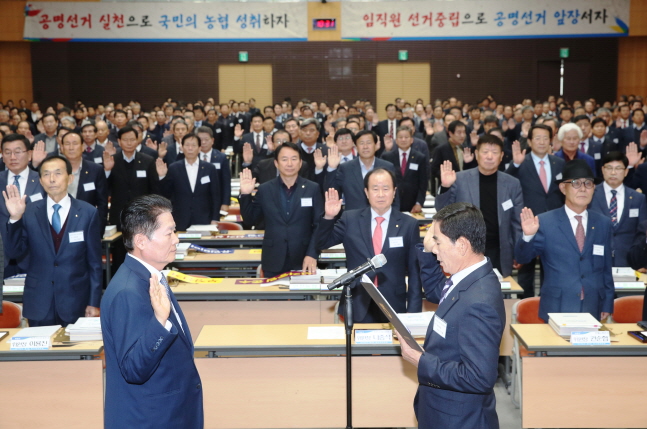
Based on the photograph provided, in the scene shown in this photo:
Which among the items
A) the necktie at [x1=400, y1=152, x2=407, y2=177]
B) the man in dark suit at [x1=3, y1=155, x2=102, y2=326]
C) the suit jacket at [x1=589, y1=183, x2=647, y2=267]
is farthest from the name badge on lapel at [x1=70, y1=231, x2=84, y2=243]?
the necktie at [x1=400, y1=152, x2=407, y2=177]

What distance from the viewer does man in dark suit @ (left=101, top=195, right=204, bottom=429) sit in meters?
2.21

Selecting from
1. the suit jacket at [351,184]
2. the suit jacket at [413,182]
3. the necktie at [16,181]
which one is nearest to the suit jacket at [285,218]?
the suit jacket at [351,184]

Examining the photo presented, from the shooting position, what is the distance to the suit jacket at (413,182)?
763 centimetres

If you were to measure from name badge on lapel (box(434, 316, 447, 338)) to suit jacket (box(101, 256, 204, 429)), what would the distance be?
93 centimetres

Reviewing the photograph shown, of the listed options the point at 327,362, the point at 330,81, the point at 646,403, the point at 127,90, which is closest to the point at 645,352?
the point at 646,403

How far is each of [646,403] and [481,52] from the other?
1667cm

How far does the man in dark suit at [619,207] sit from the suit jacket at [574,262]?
136 cm

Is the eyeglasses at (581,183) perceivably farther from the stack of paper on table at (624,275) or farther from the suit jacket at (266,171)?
the suit jacket at (266,171)

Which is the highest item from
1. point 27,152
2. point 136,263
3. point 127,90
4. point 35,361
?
point 127,90

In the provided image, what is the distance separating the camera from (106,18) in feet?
50.6

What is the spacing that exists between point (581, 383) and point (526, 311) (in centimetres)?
82

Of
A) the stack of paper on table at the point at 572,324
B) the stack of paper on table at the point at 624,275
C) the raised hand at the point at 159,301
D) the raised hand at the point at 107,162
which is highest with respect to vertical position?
the raised hand at the point at 107,162

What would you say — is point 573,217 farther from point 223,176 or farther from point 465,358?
point 223,176

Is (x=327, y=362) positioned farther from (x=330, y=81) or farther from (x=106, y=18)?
(x=330, y=81)
